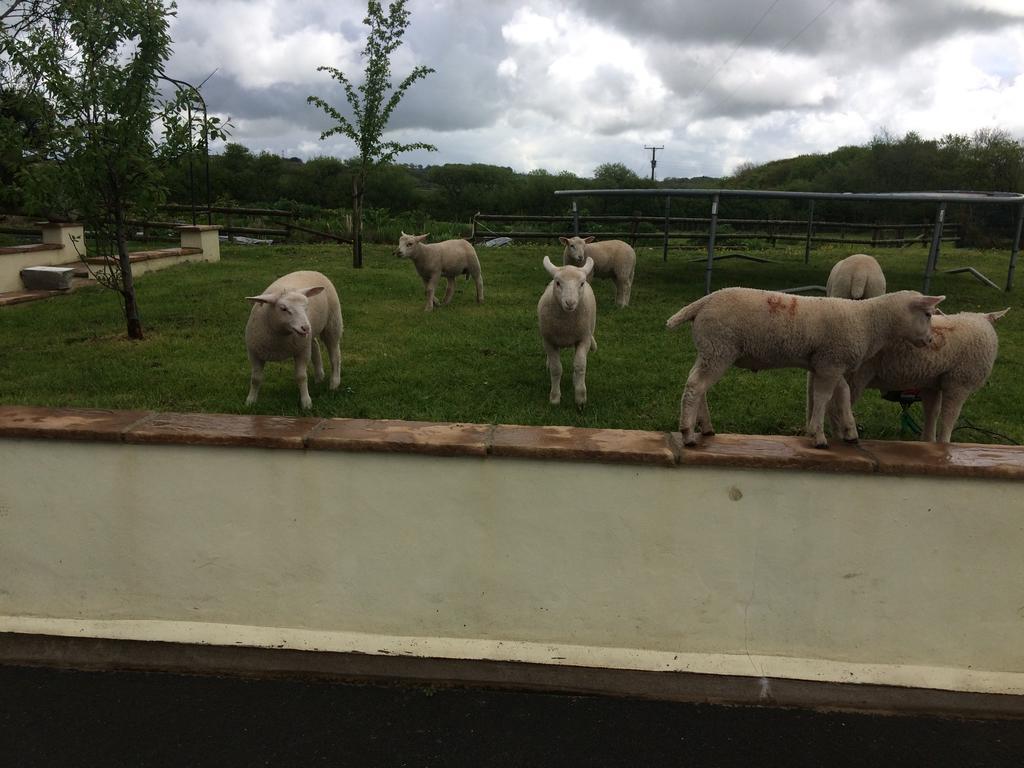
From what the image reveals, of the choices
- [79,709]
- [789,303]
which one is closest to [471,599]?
[79,709]

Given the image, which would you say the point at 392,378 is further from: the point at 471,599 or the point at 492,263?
the point at 492,263

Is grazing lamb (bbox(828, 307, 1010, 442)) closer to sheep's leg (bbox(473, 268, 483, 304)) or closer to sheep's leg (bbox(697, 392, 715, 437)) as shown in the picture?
sheep's leg (bbox(697, 392, 715, 437))

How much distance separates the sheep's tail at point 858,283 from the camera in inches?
344

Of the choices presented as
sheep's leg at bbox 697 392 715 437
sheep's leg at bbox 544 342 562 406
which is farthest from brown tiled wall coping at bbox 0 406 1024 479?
sheep's leg at bbox 544 342 562 406

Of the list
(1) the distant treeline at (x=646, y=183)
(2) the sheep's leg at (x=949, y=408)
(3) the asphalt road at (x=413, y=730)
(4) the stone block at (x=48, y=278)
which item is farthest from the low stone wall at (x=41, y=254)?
(1) the distant treeline at (x=646, y=183)

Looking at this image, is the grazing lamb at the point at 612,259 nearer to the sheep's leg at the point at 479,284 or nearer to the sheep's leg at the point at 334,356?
the sheep's leg at the point at 479,284

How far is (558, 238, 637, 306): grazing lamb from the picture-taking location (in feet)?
→ 35.0

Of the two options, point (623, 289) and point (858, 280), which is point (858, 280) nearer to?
point (858, 280)

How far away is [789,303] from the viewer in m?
3.60

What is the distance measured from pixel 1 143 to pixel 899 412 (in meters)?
8.56

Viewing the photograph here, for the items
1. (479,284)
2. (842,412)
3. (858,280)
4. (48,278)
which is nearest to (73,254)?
(48,278)

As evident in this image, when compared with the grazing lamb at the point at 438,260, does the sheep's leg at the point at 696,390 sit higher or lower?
lower

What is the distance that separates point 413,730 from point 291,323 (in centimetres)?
301

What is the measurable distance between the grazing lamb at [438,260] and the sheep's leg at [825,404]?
23.5 ft
